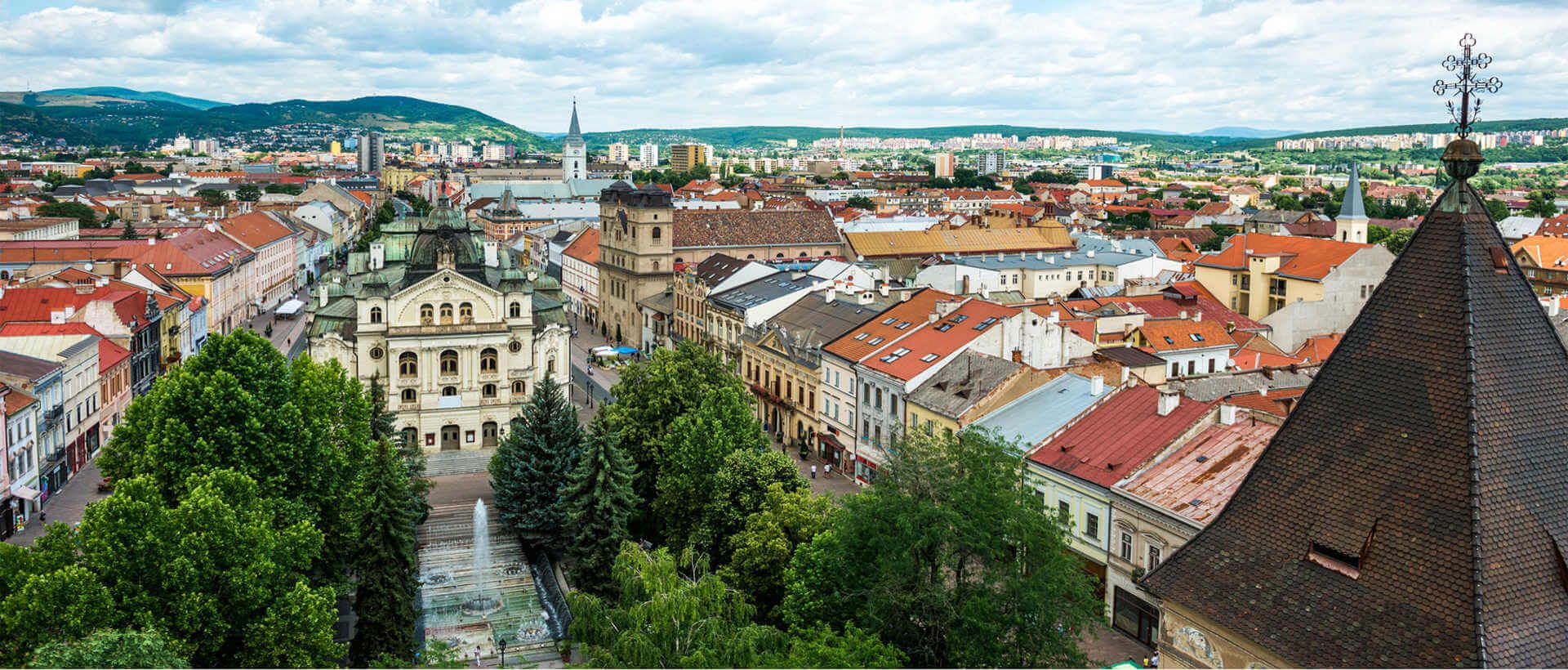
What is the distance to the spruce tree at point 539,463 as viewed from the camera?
54031mm

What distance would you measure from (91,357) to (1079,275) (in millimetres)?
80739

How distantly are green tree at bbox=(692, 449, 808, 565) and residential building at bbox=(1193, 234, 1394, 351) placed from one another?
4962 centimetres

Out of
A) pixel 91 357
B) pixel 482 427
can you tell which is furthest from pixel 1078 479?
pixel 91 357

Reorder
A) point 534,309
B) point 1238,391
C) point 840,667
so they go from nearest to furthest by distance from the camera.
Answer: point 840,667, point 1238,391, point 534,309

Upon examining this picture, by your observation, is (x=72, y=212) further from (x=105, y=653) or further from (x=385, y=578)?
(x=105, y=653)

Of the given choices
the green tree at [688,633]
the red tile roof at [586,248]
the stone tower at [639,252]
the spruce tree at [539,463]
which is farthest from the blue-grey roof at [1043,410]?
the red tile roof at [586,248]

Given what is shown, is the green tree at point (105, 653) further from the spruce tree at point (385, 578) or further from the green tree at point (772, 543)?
the green tree at point (772, 543)

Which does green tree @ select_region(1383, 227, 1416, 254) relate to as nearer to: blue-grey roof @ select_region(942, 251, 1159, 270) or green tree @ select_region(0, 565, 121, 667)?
blue-grey roof @ select_region(942, 251, 1159, 270)

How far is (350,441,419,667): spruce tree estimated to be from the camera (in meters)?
42.3

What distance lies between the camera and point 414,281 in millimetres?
73250

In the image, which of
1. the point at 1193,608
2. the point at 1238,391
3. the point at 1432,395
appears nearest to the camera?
the point at 1432,395

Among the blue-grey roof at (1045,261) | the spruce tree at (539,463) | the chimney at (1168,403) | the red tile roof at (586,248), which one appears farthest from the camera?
the red tile roof at (586,248)

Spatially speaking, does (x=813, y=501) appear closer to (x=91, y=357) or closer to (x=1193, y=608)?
(x=1193, y=608)

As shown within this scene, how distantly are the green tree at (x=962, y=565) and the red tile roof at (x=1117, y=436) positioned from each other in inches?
473
